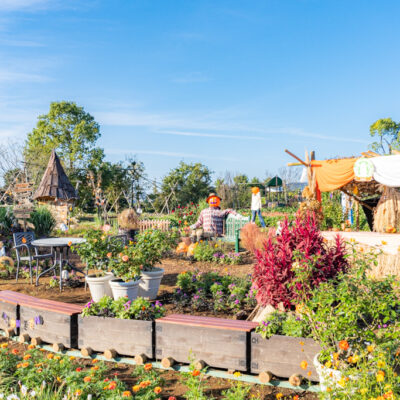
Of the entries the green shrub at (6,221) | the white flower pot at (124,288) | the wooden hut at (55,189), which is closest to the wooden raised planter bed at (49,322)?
the white flower pot at (124,288)

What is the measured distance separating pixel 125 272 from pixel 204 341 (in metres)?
1.90

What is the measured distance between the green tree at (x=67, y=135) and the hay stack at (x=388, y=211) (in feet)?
74.9

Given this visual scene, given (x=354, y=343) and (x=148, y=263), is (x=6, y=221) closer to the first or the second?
(x=148, y=263)

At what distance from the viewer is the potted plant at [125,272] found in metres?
4.49

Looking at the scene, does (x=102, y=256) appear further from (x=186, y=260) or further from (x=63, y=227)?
(x=63, y=227)

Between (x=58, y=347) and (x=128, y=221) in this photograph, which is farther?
(x=128, y=221)

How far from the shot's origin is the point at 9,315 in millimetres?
4254

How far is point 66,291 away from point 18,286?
3.35ft

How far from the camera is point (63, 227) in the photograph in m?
11.8

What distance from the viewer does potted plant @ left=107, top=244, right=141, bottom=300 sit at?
14.7ft

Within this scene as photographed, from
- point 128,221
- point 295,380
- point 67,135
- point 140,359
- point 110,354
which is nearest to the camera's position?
point 295,380

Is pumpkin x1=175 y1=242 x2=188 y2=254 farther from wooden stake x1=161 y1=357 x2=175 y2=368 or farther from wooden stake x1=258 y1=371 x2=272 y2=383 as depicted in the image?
wooden stake x1=258 y1=371 x2=272 y2=383

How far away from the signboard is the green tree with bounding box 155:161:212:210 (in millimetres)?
12606

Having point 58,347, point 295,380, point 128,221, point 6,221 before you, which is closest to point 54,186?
point 6,221
